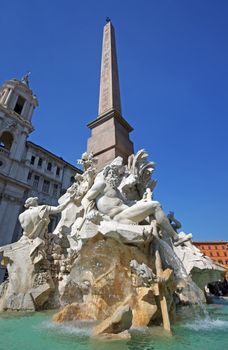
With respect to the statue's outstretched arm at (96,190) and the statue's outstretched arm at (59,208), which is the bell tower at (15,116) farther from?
the statue's outstretched arm at (96,190)

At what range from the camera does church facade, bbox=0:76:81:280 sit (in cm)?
2380

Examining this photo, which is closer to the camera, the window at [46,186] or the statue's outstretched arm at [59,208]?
Result: the statue's outstretched arm at [59,208]

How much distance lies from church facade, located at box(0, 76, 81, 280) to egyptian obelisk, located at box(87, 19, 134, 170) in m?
18.9

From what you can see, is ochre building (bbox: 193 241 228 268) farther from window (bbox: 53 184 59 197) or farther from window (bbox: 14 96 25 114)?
window (bbox: 14 96 25 114)

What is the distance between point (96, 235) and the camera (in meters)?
3.77

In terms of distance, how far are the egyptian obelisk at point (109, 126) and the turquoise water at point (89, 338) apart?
426cm

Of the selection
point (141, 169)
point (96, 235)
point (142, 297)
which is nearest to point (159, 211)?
point (96, 235)

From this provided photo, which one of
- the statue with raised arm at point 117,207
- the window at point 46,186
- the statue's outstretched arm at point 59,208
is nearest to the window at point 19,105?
the window at point 46,186

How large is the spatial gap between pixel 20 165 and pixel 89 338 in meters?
26.9

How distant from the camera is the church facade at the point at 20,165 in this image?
2380cm

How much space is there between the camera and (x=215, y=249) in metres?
46.2

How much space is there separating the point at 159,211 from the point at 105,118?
4.59 m

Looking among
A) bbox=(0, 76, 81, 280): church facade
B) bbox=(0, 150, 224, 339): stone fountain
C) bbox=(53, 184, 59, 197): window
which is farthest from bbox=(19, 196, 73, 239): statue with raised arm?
bbox=(53, 184, 59, 197): window

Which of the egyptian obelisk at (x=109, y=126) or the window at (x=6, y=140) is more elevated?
the window at (x=6, y=140)
